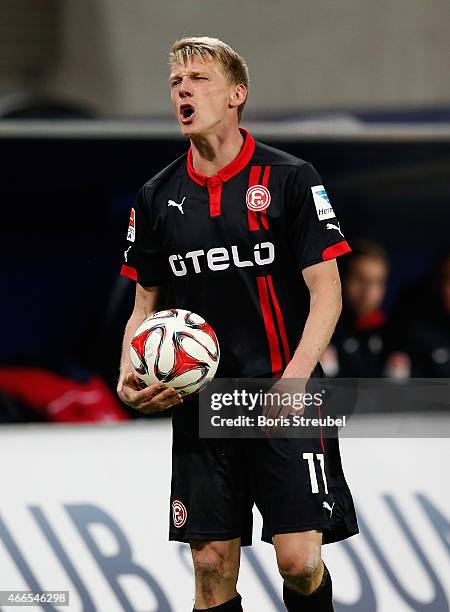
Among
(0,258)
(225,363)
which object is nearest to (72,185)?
(0,258)

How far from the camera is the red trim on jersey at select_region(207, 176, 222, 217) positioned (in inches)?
155

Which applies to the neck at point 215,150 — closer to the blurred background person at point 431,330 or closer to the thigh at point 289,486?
the thigh at point 289,486

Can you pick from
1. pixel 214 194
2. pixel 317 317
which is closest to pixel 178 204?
Result: pixel 214 194

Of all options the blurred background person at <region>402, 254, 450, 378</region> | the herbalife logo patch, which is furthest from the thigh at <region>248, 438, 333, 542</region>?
the blurred background person at <region>402, 254, 450, 378</region>

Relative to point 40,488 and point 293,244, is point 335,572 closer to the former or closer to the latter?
point 40,488

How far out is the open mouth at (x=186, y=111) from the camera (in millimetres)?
3846

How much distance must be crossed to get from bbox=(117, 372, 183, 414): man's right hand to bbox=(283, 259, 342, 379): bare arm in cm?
36

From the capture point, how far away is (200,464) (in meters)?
4.02

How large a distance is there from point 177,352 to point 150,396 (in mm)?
163

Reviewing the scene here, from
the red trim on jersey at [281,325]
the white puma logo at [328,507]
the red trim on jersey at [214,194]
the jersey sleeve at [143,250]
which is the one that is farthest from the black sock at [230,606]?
the red trim on jersey at [214,194]

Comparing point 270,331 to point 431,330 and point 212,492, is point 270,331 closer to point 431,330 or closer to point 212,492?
point 212,492

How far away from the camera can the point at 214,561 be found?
13.1 feet

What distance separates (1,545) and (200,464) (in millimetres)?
1192

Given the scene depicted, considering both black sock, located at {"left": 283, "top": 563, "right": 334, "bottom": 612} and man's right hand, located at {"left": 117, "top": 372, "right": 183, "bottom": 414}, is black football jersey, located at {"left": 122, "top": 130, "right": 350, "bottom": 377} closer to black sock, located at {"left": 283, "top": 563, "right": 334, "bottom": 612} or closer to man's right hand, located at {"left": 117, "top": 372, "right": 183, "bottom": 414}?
man's right hand, located at {"left": 117, "top": 372, "right": 183, "bottom": 414}
